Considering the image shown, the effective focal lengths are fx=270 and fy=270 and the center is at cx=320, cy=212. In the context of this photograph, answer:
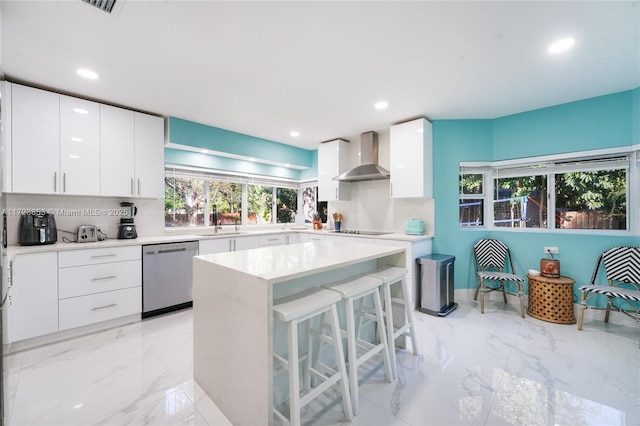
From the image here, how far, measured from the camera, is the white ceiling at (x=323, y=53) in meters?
1.74

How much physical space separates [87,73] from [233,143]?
1.92 meters

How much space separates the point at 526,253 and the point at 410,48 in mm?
2956

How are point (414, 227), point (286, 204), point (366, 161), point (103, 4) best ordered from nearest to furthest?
point (103, 4) < point (414, 227) < point (366, 161) < point (286, 204)

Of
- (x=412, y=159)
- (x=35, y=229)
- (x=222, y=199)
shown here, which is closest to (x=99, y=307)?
(x=35, y=229)

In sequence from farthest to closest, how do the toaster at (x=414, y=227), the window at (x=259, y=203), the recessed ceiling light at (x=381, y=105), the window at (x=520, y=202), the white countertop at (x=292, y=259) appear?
the window at (x=259, y=203), the toaster at (x=414, y=227), the window at (x=520, y=202), the recessed ceiling light at (x=381, y=105), the white countertop at (x=292, y=259)

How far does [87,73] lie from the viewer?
2449 mm

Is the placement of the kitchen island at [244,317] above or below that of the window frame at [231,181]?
below

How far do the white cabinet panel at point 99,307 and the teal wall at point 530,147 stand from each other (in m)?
3.79

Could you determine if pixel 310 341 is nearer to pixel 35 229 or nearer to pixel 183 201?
pixel 35 229

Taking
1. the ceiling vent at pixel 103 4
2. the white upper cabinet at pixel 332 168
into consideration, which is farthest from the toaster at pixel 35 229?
the white upper cabinet at pixel 332 168

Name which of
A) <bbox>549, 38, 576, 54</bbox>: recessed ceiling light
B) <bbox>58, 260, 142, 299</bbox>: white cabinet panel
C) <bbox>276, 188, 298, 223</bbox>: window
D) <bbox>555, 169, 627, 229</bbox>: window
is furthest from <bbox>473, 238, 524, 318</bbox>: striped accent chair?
<bbox>58, 260, 142, 299</bbox>: white cabinet panel

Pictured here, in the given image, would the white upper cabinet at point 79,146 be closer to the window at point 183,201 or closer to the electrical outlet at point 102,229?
the electrical outlet at point 102,229

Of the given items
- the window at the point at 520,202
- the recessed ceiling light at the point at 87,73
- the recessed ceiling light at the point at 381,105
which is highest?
the recessed ceiling light at the point at 381,105

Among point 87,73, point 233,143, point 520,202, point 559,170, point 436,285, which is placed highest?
point 87,73
